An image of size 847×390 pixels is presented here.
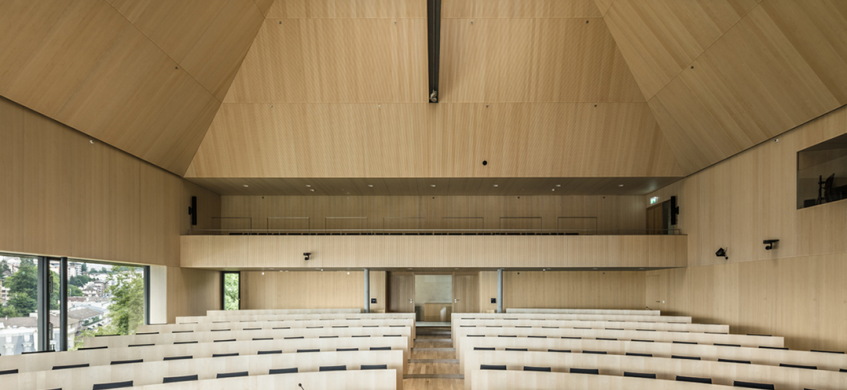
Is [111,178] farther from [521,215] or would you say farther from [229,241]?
[521,215]

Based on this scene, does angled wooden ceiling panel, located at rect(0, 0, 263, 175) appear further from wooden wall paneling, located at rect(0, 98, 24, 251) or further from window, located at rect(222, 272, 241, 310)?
window, located at rect(222, 272, 241, 310)

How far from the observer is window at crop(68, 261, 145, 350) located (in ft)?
36.0

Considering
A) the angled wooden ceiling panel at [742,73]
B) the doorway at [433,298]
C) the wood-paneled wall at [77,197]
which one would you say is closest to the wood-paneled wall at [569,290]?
the doorway at [433,298]

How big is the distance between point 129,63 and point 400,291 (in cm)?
1212

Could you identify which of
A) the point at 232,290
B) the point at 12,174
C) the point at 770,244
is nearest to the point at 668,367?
the point at 770,244

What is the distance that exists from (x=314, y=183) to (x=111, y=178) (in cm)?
559

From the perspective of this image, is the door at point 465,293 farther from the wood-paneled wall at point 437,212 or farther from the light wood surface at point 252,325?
the light wood surface at point 252,325

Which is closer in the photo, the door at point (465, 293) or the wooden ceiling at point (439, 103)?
the wooden ceiling at point (439, 103)

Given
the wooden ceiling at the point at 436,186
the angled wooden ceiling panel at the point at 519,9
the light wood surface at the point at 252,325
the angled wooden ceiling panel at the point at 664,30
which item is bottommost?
the light wood surface at the point at 252,325

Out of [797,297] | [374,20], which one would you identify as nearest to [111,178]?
A: [374,20]

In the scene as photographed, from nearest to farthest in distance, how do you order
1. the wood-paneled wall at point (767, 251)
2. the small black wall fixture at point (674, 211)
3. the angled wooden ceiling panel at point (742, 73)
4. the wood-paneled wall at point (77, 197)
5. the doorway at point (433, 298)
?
1. the angled wooden ceiling panel at point (742, 73)
2. the wood-paneled wall at point (77, 197)
3. the wood-paneled wall at point (767, 251)
4. the small black wall fixture at point (674, 211)
5. the doorway at point (433, 298)

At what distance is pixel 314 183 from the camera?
50.8 feet

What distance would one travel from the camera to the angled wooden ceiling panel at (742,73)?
7.76 metres

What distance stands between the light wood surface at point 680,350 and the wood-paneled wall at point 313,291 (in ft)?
34.3
